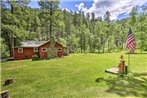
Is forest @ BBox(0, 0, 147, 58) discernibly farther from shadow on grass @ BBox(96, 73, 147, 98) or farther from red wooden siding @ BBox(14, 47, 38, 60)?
shadow on grass @ BBox(96, 73, 147, 98)

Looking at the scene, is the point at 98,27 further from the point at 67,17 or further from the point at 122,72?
the point at 122,72

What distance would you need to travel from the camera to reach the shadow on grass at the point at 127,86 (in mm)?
10291

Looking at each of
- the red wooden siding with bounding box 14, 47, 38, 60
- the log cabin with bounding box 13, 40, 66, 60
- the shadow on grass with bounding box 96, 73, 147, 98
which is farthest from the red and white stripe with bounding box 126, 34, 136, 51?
the red wooden siding with bounding box 14, 47, 38, 60

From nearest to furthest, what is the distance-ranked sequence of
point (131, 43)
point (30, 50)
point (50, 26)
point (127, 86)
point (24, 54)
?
point (127, 86) < point (131, 43) < point (24, 54) < point (30, 50) < point (50, 26)

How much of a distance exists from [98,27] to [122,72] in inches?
1861

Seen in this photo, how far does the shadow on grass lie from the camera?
10.3 m

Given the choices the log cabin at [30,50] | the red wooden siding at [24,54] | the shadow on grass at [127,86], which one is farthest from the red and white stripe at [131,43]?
the red wooden siding at [24,54]

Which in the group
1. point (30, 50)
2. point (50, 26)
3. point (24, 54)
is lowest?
point (24, 54)

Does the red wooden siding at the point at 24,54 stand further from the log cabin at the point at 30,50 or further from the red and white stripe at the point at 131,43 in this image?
the red and white stripe at the point at 131,43

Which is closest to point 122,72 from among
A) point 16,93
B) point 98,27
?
point 16,93

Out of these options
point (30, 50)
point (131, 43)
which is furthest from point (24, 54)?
point (131, 43)

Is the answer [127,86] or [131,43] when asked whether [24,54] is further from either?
[127,86]

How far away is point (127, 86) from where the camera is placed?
11695 mm

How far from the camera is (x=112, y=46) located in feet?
221
